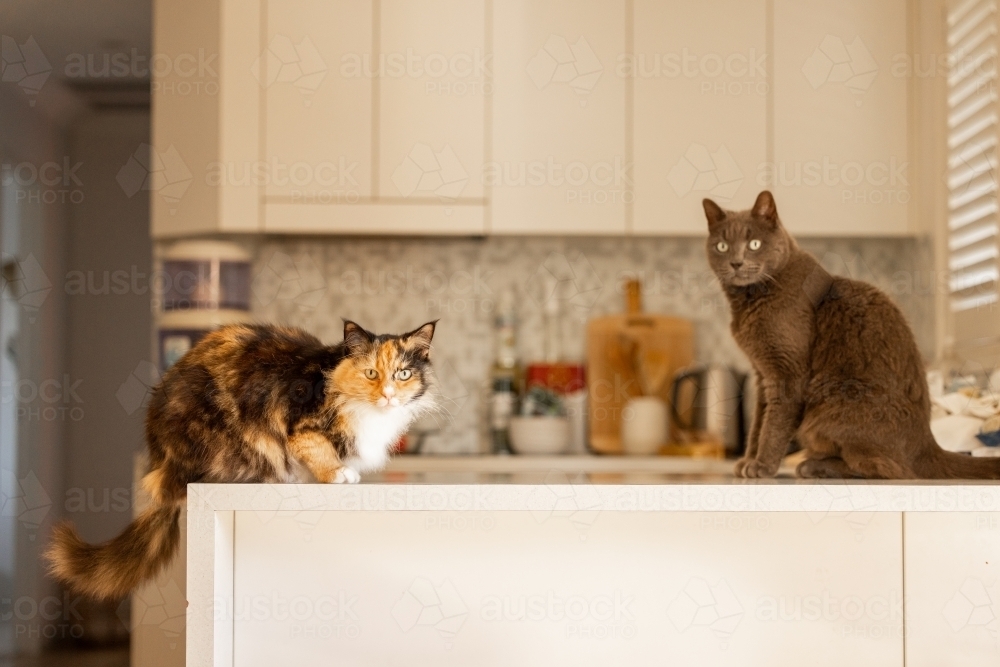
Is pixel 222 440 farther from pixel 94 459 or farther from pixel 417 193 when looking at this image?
pixel 94 459

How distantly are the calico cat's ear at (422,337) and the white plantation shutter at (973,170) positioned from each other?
153 cm

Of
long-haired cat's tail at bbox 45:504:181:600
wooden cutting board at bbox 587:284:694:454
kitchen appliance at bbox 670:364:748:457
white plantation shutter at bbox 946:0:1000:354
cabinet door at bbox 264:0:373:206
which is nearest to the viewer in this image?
long-haired cat's tail at bbox 45:504:181:600

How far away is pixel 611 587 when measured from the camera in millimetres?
929

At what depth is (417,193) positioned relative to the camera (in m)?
2.62

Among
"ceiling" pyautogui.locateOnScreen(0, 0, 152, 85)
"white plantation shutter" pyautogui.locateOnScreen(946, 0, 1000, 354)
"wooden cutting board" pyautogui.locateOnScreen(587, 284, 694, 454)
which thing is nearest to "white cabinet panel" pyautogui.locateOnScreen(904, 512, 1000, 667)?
"white plantation shutter" pyautogui.locateOnScreen(946, 0, 1000, 354)

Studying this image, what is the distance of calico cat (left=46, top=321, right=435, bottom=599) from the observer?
91cm

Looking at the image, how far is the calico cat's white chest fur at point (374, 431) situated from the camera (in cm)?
93

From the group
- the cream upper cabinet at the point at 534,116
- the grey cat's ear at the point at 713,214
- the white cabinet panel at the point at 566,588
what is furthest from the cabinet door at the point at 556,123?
the white cabinet panel at the point at 566,588

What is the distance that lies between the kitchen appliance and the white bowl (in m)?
0.35

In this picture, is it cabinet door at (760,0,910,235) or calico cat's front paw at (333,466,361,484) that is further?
cabinet door at (760,0,910,235)

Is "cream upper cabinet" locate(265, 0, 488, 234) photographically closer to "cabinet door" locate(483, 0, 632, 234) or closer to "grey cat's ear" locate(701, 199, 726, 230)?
"cabinet door" locate(483, 0, 632, 234)

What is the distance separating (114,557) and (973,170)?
2107 mm

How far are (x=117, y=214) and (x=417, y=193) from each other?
1.32m

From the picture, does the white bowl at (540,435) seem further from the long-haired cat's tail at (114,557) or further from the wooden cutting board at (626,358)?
the long-haired cat's tail at (114,557)
